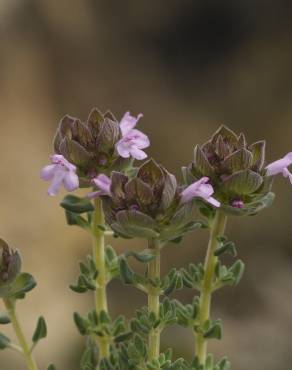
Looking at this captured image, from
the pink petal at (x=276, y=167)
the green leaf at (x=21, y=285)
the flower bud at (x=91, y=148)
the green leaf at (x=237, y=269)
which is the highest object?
the flower bud at (x=91, y=148)

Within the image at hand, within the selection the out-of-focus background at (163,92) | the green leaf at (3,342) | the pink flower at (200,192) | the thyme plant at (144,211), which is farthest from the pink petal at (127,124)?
the out-of-focus background at (163,92)

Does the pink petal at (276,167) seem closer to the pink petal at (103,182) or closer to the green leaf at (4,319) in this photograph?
the pink petal at (103,182)

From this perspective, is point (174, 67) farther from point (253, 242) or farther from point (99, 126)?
point (99, 126)

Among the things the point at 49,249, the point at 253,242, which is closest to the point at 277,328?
the point at 253,242

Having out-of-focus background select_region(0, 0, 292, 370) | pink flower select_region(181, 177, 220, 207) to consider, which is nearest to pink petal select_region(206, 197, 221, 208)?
pink flower select_region(181, 177, 220, 207)

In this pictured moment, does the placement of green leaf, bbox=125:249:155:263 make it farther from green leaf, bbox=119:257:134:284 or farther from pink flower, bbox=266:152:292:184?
pink flower, bbox=266:152:292:184

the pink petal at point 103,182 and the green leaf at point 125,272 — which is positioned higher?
the pink petal at point 103,182

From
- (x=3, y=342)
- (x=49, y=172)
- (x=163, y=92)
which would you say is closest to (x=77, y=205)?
(x=49, y=172)
